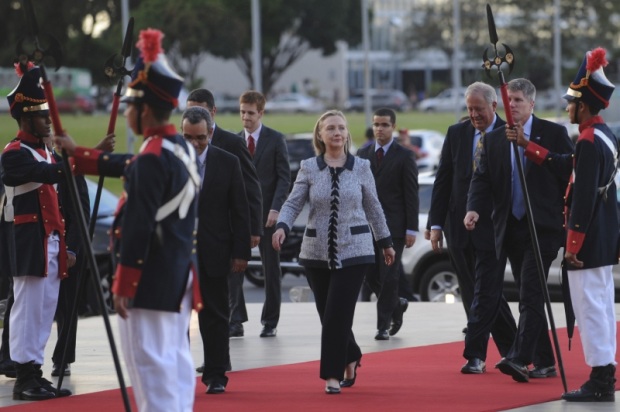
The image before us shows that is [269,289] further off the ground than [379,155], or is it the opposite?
[379,155]

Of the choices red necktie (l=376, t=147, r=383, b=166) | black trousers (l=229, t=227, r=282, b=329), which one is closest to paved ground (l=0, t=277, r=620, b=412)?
black trousers (l=229, t=227, r=282, b=329)

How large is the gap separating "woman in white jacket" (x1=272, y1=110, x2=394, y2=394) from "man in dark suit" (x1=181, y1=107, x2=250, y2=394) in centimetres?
30

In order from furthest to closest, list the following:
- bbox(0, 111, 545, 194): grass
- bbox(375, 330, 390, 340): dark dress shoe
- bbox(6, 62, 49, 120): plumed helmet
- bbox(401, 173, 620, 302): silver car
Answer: bbox(0, 111, 545, 194): grass → bbox(401, 173, 620, 302): silver car → bbox(375, 330, 390, 340): dark dress shoe → bbox(6, 62, 49, 120): plumed helmet

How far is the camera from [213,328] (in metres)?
9.02

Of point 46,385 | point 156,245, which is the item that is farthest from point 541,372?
point 156,245

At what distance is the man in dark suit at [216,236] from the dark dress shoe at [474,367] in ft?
5.76

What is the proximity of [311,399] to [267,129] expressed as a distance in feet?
12.1

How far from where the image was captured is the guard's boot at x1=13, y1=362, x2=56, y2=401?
28.9 feet

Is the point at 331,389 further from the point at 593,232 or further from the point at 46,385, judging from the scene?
the point at 593,232

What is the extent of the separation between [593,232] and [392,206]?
377 cm

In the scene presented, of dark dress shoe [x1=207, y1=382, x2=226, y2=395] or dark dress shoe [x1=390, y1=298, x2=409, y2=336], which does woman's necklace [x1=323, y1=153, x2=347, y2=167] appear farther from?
dark dress shoe [x1=390, y1=298, x2=409, y2=336]

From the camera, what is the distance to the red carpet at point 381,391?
8.50 meters

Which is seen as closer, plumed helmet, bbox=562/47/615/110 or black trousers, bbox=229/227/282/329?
plumed helmet, bbox=562/47/615/110

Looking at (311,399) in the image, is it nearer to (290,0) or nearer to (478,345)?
(478,345)
